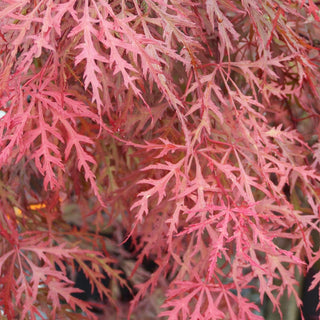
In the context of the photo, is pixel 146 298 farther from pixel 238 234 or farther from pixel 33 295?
pixel 238 234

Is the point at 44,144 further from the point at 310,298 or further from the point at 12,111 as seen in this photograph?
the point at 310,298

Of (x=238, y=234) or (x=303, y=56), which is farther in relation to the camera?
(x=303, y=56)

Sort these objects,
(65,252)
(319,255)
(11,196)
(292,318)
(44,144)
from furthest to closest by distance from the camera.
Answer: (292,318)
(11,196)
(65,252)
(319,255)
(44,144)

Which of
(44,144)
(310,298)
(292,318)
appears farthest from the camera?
(310,298)

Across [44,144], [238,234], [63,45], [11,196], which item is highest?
[63,45]

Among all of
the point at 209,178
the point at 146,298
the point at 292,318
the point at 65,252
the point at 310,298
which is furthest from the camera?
the point at 146,298

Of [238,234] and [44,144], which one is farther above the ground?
[44,144]

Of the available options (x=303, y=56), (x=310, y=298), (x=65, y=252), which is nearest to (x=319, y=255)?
(x=303, y=56)

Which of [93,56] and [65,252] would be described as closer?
[93,56]

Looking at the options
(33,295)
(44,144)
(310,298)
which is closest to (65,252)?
(33,295)
